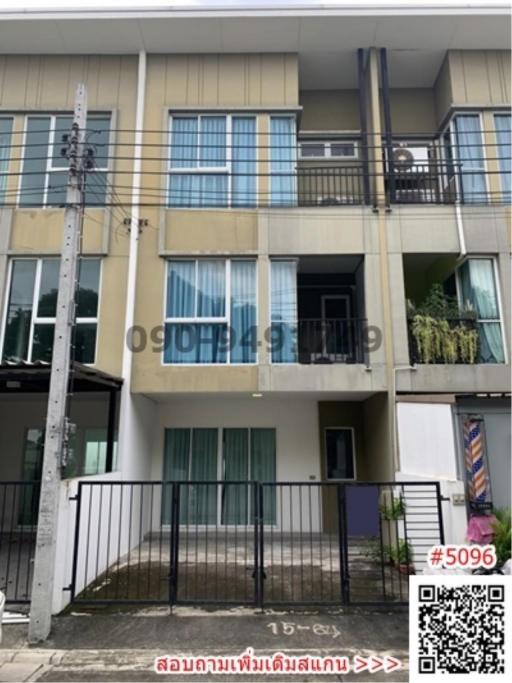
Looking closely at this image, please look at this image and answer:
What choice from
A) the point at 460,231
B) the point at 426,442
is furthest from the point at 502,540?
the point at 460,231

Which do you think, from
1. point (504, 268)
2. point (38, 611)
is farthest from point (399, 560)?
point (504, 268)

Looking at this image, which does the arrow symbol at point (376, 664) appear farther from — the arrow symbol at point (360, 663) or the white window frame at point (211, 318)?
the white window frame at point (211, 318)

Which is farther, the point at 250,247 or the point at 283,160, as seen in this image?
the point at 283,160

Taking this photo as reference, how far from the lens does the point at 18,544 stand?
29.0 feet

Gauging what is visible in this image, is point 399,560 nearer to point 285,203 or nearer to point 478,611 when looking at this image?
point 478,611

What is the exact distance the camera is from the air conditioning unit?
9.65 m

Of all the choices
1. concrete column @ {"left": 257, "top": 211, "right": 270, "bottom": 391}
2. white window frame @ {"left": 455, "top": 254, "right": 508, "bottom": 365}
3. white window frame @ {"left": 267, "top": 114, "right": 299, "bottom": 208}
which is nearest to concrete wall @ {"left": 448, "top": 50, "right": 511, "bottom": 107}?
white window frame @ {"left": 455, "top": 254, "right": 508, "bottom": 365}

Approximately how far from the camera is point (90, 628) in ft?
16.3

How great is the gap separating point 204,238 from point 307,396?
384 centimetres

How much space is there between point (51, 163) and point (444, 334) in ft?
28.6

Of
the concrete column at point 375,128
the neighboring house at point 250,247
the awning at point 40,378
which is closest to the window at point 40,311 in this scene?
the neighboring house at point 250,247

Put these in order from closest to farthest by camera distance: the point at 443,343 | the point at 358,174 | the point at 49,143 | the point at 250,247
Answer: the point at 443,343 → the point at 250,247 → the point at 358,174 → the point at 49,143

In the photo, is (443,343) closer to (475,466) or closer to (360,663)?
(475,466)

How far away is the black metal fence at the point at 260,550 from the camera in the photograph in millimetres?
5723
